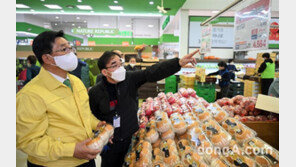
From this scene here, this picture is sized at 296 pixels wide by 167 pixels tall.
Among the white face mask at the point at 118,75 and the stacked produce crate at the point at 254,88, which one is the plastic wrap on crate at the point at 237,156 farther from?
the stacked produce crate at the point at 254,88

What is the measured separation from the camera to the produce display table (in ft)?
6.49

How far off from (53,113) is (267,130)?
6.76ft

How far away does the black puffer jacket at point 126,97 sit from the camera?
1794mm

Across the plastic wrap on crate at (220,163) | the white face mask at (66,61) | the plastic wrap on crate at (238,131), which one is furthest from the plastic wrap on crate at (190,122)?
the white face mask at (66,61)

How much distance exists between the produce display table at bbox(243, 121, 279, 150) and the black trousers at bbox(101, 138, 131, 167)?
4.27 ft

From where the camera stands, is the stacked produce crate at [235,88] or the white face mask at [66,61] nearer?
the white face mask at [66,61]

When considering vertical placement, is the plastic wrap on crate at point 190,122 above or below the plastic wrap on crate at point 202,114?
below

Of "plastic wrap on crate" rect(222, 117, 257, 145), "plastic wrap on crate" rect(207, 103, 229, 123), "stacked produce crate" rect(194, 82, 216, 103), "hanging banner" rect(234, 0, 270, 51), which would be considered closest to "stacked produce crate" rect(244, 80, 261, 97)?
"stacked produce crate" rect(194, 82, 216, 103)

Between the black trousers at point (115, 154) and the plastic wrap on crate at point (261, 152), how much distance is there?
3.64 ft

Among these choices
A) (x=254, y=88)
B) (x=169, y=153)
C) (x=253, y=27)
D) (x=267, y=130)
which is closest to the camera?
(x=169, y=153)

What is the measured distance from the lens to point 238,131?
1.72 meters

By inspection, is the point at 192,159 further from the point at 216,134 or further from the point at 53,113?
the point at 53,113

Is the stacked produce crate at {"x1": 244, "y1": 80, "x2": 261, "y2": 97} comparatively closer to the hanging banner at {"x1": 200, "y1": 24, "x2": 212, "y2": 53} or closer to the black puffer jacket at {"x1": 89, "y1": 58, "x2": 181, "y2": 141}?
the hanging banner at {"x1": 200, "y1": 24, "x2": 212, "y2": 53}

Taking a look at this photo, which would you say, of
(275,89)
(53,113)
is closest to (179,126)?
(53,113)
